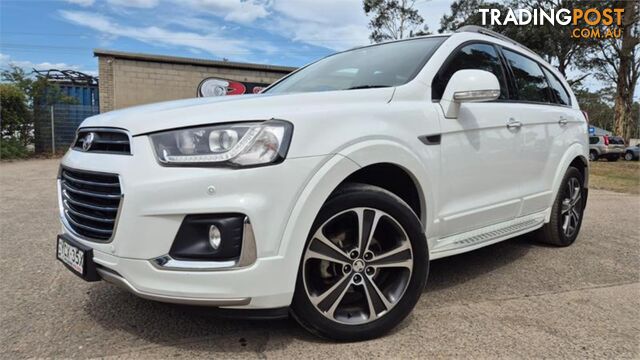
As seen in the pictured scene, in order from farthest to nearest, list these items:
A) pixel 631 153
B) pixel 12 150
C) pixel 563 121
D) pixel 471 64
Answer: pixel 631 153 → pixel 12 150 → pixel 563 121 → pixel 471 64

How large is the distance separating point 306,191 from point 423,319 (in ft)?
3.85

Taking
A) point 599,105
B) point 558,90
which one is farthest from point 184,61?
point 599,105

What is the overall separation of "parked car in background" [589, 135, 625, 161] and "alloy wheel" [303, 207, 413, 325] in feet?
90.5

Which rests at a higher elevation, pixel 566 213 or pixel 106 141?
pixel 106 141

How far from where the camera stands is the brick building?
16.4 metres

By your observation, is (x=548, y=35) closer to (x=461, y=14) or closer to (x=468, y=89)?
(x=461, y=14)

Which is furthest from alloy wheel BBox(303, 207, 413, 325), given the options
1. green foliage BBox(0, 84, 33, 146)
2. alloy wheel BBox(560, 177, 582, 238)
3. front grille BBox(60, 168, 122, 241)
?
green foliage BBox(0, 84, 33, 146)

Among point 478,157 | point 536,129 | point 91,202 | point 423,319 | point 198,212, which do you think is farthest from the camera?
point 536,129

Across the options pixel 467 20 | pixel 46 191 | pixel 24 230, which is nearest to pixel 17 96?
pixel 46 191

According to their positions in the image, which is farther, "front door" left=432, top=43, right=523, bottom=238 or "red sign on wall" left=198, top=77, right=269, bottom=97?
"red sign on wall" left=198, top=77, right=269, bottom=97

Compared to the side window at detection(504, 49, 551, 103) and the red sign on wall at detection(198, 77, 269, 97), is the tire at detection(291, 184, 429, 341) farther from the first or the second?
the red sign on wall at detection(198, 77, 269, 97)

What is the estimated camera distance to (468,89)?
9.63 ft

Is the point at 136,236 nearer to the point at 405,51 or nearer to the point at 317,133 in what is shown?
the point at 317,133

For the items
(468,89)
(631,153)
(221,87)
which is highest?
(221,87)
